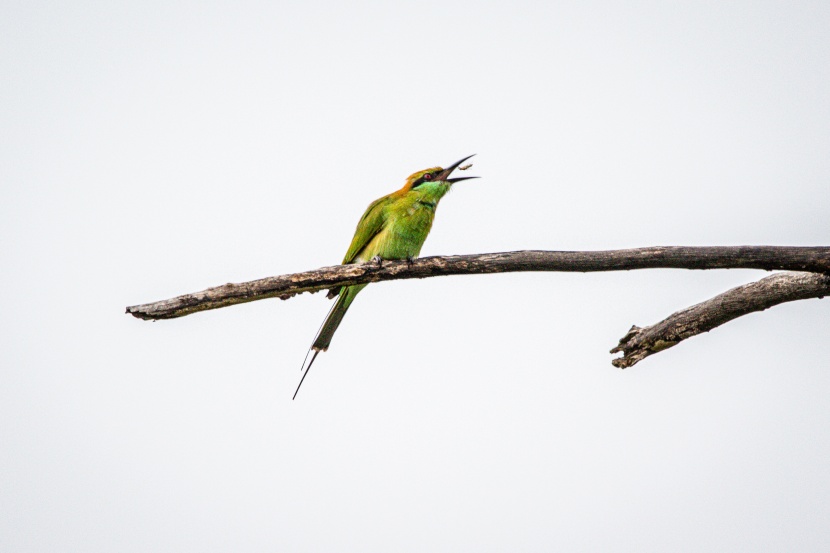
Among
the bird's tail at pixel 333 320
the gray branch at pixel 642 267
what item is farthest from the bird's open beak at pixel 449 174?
the gray branch at pixel 642 267

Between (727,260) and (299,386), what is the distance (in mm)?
2223

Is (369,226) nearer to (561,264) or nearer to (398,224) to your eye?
(398,224)

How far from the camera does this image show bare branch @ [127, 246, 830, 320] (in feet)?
9.86

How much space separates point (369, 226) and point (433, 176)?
0.55 meters

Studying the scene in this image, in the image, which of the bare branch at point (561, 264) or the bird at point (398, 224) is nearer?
the bare branch at point (561, 264)

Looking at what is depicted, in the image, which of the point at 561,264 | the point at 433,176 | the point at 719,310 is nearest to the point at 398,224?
the point at 433,176

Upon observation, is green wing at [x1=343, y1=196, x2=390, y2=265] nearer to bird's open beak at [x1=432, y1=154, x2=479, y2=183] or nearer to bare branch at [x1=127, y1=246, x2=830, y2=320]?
bird's open beak at [x1=432, y1=154, x2=479, y2=183]

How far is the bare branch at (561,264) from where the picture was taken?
118 inches

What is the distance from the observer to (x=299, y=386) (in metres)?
4.00

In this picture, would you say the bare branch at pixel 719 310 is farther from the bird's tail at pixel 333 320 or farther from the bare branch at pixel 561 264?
the bird's tail at pixel 333 320

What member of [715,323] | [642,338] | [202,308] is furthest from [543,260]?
[202,308]

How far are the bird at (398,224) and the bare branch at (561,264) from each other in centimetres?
116

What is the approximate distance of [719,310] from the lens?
3.20 metres

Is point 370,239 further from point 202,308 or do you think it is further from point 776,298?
point 776,298
